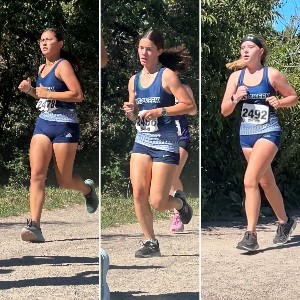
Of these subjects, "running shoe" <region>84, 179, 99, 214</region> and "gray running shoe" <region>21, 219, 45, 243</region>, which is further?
"gray running shoe" <region>21, 219, 45, 243</region>

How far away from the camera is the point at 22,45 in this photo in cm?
432

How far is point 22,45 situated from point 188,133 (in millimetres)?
1313

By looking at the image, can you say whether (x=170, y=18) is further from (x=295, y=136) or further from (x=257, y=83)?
(x=295, y=136)

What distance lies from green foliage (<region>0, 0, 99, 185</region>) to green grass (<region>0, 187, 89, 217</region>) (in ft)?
0.21

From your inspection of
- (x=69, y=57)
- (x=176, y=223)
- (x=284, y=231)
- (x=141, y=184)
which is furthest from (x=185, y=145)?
(x=284, y=231)

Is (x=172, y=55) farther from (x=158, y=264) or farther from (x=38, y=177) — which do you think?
(x=38, y=177)

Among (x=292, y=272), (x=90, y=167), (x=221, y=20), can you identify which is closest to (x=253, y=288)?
(x=292, y=272)

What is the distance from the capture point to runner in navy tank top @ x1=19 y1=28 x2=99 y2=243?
13.4 feet

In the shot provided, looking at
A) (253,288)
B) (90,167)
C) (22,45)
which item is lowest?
(253,288)

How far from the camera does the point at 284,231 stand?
172 inches

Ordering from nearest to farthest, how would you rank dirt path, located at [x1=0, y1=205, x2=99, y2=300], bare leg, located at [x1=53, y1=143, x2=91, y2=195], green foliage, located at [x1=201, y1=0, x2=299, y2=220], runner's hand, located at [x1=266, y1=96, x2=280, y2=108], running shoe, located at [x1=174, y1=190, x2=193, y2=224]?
running shoe, located at [x1=174, y1=190, x2=193, y2=224] < runner's hand, located at [x1=266, y1=96, x2=280, y2=108] < bare leg, located at [x1=53, y1=143, x2=91, y2=195] < dirt path, located at [x1=0, y1=205, x2=99, y2=300] < green foliage, located at [x1=201, y1=0, x2=299, y2=220]

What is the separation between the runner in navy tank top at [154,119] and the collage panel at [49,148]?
71 centimetres

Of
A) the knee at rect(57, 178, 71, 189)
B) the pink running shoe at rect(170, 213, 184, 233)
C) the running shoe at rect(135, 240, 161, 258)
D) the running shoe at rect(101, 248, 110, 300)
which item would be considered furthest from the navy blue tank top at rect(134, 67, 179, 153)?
the knee at rect(57, 178, 71, 189)

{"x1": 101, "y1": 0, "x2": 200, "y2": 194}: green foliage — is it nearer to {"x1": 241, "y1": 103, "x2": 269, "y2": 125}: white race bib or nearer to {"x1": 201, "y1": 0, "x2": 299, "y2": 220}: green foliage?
{"x1": 241, "y1": 103, "x2": 269, "y2": 125}: white race bib
